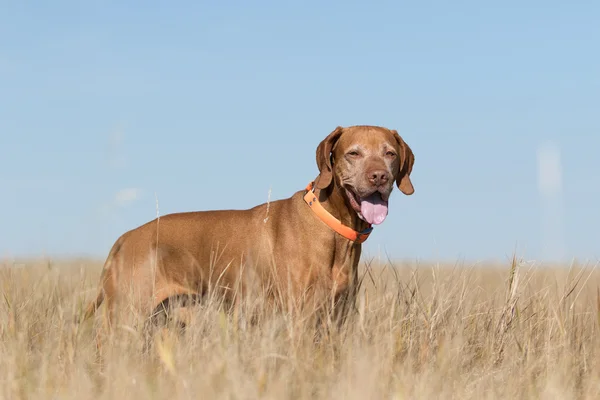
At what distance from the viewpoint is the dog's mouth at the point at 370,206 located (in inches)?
229

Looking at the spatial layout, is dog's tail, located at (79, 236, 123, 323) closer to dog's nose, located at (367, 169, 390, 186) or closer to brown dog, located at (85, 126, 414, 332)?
brown dog, located at (85, 126, 414, 332)

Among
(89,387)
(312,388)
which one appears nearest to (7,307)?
(89,387)

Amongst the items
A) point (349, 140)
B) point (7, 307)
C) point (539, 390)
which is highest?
point (349, 140)

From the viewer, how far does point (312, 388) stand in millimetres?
4480

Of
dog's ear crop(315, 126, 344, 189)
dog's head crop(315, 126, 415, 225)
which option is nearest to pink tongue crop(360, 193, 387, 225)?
dog's head crop(315, 126, 415, 225)

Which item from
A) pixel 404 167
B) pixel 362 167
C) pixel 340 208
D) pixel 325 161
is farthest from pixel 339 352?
pixel 404 167

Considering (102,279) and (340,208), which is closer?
(340,208)

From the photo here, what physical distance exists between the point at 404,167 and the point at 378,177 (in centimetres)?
70

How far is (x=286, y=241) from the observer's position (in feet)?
20.0

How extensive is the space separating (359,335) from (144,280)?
2109mm

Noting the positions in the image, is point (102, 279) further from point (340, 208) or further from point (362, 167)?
point (362, 167)

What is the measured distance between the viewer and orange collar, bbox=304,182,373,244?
599cm

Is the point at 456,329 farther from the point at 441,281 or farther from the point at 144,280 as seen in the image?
the point at 144,280

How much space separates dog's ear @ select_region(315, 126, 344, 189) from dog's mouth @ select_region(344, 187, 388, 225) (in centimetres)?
17
